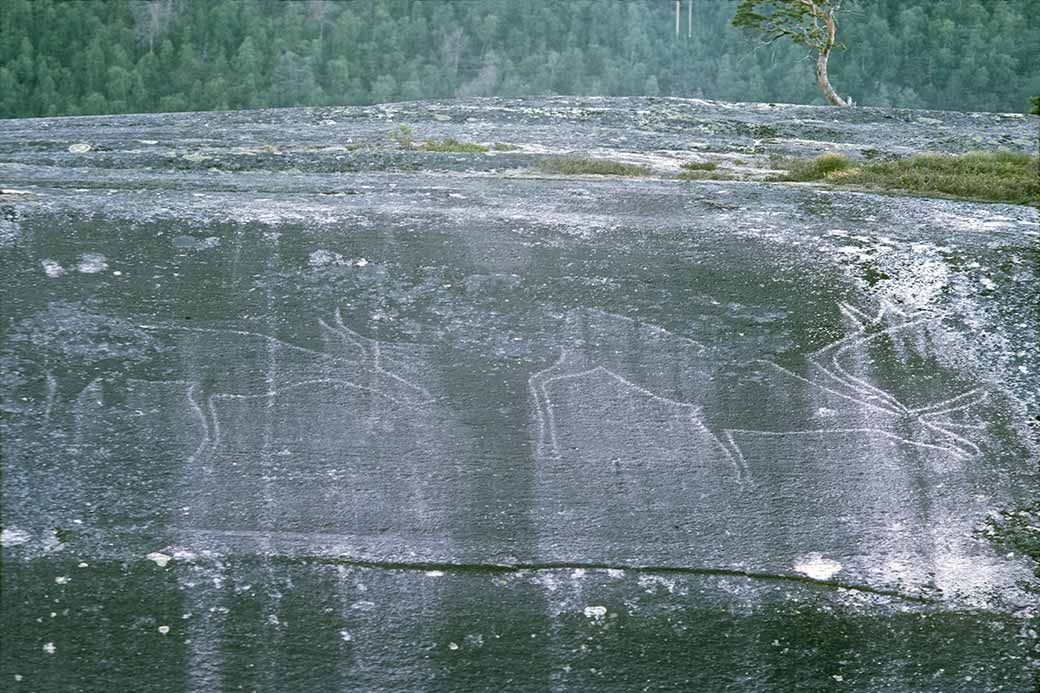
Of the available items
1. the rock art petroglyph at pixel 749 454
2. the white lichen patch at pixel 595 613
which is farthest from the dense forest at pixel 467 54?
the white lichen patch at pixel 595 613

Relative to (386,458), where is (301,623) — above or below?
below

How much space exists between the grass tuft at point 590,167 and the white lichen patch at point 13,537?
6856 mm

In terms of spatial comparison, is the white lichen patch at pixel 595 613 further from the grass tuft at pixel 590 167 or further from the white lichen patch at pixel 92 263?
the grass tuft at pixel 590 167

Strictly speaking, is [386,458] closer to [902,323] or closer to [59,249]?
[59,249]

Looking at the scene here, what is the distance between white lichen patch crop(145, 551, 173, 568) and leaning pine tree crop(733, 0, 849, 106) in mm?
18104

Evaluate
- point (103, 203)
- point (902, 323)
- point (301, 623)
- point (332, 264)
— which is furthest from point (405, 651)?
point (103, 203)

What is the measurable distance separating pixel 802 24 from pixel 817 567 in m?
19.9

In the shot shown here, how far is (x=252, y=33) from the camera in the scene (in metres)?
75.9

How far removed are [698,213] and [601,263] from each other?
4.33 feet

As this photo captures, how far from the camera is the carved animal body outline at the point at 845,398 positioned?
6809mm

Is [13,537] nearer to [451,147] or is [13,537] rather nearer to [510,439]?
[510,439]

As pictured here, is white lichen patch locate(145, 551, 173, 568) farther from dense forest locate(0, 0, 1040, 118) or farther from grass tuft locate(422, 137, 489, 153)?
dense forest locate(0, 0, 1040, 118)

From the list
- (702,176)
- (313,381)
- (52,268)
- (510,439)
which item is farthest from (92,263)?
(702,176)

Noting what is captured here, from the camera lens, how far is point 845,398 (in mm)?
7129
